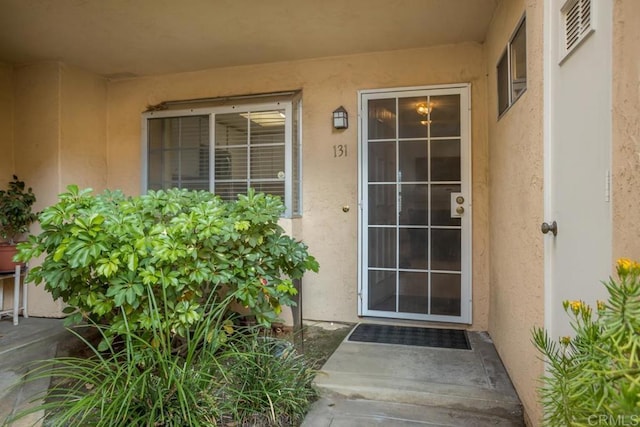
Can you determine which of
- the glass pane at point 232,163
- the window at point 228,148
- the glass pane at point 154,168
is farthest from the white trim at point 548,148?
the glass pane at point 154,168

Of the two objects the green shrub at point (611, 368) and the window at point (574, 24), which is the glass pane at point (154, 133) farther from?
the green shrub at point (611, 368)

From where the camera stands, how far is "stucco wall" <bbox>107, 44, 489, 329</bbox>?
3.54 meters

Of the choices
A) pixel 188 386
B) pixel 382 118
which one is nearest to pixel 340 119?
pixel 382 118

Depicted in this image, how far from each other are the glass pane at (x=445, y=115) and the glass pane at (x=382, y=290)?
1.39 meters

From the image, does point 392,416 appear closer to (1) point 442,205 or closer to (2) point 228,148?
(1) point 442,205

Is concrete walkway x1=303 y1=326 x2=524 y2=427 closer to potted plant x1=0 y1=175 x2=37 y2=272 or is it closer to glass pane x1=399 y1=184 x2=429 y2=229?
glass pane x1=399 y1=184 x2=429 y2=229

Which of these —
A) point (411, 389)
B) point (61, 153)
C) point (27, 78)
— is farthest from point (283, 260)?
point (27, 78)

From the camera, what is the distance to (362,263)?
150 inches

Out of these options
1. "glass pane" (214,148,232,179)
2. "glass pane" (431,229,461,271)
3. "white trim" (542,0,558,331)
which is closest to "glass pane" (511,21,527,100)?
"white trim" (542,0,558,331)

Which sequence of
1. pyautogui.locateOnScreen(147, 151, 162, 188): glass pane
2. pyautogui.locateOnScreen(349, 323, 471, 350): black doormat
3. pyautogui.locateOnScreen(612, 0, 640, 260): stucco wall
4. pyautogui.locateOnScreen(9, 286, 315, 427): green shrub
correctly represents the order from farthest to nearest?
pyautogui.locateOnScreen(147, 151, 162, 188): glass pane → pyautogui.locateOnScreen(349, 323, 471, 350): black doormat → pyautogui.locateOnScreen(9, 286, 315, 427): green shrub → pyautogui.locateOnScreen(612, 0, 640, 260): stucco wall

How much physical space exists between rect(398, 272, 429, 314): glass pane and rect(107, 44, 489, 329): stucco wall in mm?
433

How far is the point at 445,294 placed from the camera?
3.62 m

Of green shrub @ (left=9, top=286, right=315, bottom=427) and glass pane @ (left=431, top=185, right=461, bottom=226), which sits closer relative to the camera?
green shrub @ (left=9, top=286, right=315, bottom=427)

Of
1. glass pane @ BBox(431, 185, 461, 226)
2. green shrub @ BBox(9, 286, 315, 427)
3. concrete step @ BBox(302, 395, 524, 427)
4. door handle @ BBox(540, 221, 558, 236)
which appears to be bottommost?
concrete step @ BBox(302, 395, 524, 427)
